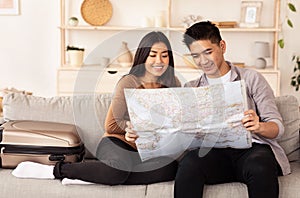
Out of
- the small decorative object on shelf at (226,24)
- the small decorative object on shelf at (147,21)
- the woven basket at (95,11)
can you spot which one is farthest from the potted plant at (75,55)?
the small decorative object on shelf at (226,24)

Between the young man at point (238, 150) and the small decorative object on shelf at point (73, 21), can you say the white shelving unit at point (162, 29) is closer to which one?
the small decorative object on shelf at point (73, 21)

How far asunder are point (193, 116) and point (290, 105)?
64 cm

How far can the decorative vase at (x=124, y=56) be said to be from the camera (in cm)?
487

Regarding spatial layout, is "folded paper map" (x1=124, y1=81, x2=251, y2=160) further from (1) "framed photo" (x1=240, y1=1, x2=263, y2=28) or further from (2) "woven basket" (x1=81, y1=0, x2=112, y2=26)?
(2) "woven basket" (x1=81, y1=0, x2=112, y2=26)

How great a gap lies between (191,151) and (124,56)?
249 centimetres

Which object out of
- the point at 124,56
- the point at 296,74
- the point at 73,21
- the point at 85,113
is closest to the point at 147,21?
the point at 124,56

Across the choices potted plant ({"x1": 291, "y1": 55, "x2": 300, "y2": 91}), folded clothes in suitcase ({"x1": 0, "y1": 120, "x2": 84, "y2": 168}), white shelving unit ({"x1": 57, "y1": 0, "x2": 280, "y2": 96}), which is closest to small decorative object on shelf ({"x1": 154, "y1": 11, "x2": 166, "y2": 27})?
white shelving unit ({"x1": 57, "y1": 0, "x2": 280, "y2": 96})

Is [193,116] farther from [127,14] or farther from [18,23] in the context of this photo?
[18,23]

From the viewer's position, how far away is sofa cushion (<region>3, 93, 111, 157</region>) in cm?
275

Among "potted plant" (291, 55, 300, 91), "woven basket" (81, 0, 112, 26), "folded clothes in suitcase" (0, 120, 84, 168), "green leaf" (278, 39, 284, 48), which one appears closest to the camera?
"folded clothes in suitcase" (0, 120, 84, 168)

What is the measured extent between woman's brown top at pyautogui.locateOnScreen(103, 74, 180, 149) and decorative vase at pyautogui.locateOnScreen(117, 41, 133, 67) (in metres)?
2.27

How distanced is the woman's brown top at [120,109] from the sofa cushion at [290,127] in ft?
2.06

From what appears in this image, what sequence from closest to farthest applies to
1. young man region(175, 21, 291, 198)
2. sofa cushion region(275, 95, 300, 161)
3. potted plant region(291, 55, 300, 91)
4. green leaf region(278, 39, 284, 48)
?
young man region(175, 21, 291, 198) < sofa cushion region(275, 95, 300, 161) < green leaf region(278, 39, 284, 48) < potted plant region(291, 55, 300, 91)

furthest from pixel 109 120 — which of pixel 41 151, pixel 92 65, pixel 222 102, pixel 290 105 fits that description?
pixel 92 65
